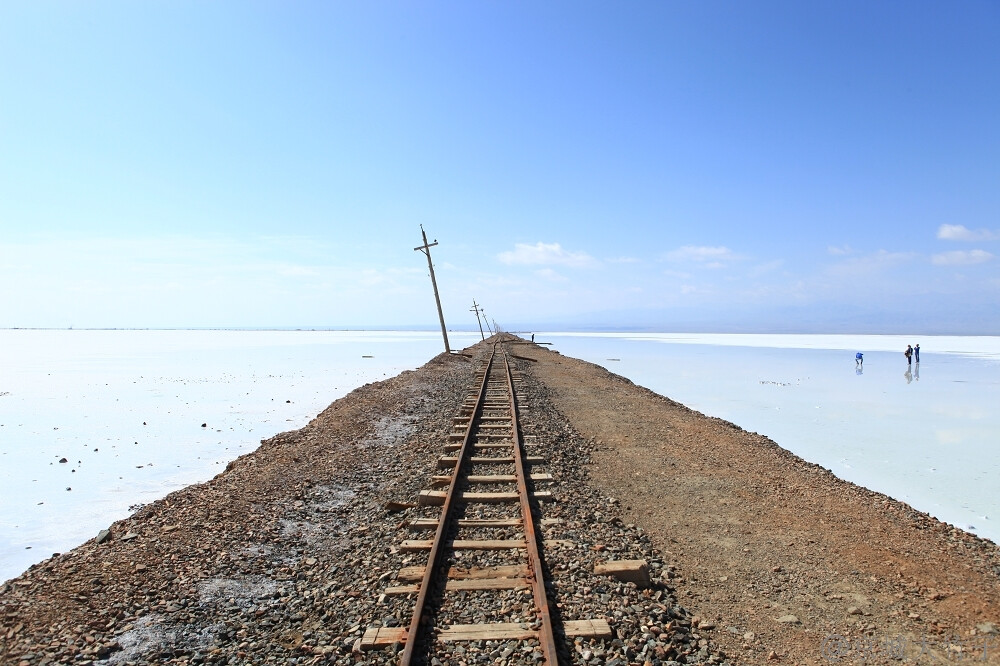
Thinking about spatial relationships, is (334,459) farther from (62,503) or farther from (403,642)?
(403,642)

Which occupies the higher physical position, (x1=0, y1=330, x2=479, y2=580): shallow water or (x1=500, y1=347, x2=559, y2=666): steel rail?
(x1=500, y1=347, x2=559, y2=666): steel rail

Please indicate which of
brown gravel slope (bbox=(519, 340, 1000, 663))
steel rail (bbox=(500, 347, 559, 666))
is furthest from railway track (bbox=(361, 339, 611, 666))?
brown gravel slope (bbox=(519, 340, 1000, 663))

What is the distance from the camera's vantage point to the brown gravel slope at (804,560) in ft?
14.5

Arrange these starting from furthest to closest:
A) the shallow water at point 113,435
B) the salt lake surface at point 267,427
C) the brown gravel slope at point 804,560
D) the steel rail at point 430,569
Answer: the salt lake surface at point 267,427 < the shallow water at point 113,435 < the brown gravel slope at point 804,560 < the steel rail at point 430,569

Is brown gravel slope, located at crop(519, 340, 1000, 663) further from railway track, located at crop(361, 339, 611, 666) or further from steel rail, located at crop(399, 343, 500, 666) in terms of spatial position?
steel rail, located at crop(399, 343, 500, 666)

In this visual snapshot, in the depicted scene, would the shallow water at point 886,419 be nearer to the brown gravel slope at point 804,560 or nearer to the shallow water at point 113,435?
the brown gravel slope at point 804,560

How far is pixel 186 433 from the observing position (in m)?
14.8

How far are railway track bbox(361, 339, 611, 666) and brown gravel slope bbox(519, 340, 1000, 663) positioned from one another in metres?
1.28

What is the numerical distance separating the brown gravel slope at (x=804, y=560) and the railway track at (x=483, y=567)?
1.28 metres

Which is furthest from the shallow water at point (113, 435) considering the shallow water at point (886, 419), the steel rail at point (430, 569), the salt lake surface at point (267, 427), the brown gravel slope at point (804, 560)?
the shallow water at point (886, 419)

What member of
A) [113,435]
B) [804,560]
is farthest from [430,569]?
[113,435]

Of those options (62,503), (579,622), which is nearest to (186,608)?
(579,622)

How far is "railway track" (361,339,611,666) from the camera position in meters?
4.13

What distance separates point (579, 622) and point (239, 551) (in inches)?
145
